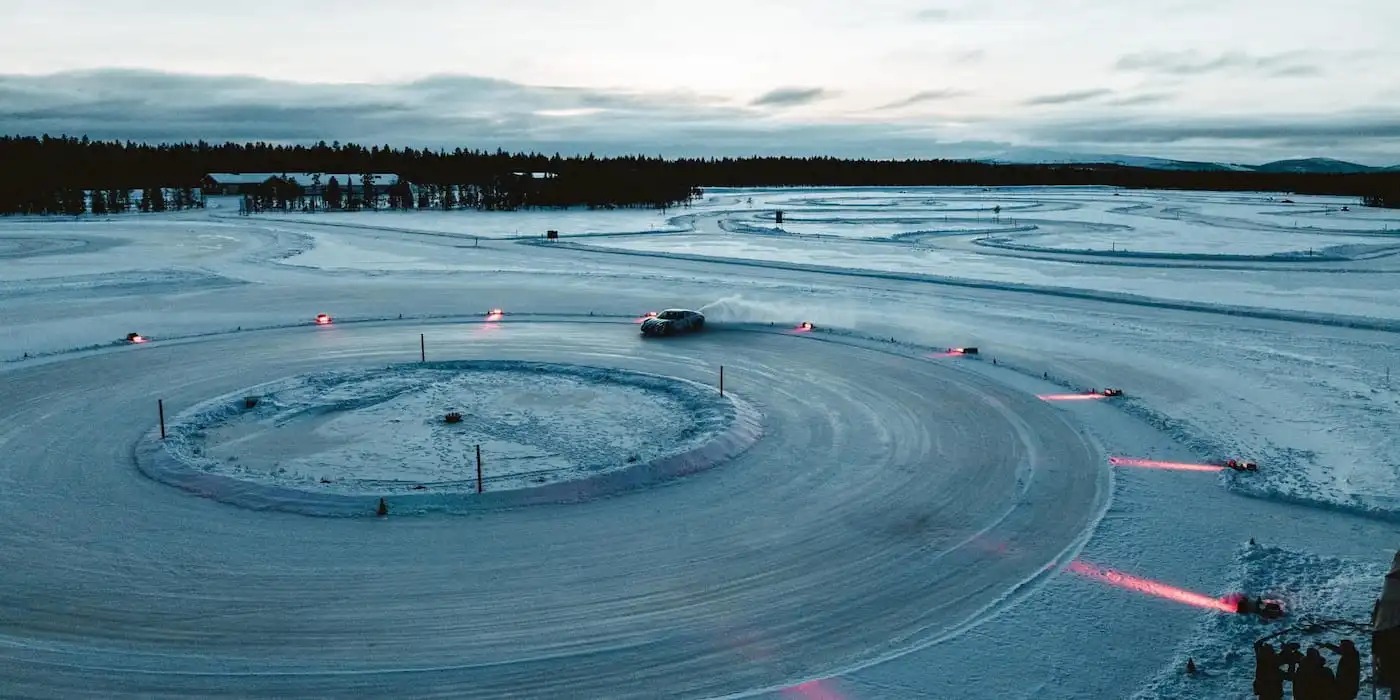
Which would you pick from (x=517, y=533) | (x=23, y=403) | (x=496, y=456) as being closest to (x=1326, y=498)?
(x=517, y=533)

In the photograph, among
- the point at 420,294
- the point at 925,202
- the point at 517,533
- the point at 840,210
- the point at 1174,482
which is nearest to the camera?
the point at 517,533

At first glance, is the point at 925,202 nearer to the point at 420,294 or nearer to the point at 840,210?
the point at 840,210

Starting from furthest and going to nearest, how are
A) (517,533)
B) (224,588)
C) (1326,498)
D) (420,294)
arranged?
(420,294), (1326,498), (517,533), (224,588)

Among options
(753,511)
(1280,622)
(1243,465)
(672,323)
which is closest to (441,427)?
(753,511)

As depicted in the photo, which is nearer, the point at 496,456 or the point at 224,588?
the point at 224,588

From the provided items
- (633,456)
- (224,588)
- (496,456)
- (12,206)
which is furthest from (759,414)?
(12,206)

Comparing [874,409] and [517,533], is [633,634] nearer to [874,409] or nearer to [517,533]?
[517,533]

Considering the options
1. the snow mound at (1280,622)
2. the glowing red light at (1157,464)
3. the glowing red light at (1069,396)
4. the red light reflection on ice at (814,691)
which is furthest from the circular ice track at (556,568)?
the snow mound at (1280,622)
